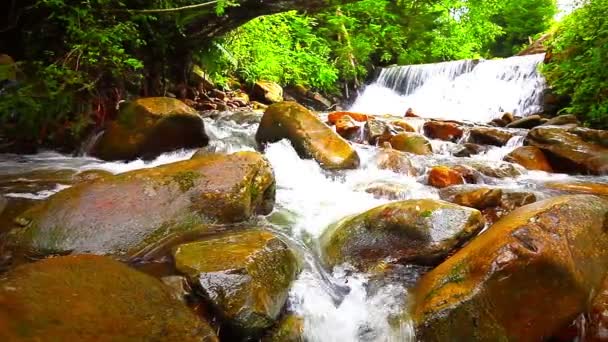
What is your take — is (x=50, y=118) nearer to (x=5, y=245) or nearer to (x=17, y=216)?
(x=17, y=216)

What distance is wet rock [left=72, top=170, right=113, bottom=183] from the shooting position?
4.34 metres

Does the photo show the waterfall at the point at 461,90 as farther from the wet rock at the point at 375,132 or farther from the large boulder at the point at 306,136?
the large boulder at the point at 306,136

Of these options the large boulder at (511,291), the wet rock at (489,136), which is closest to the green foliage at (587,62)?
the wet rock at (489,136)

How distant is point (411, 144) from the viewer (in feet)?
21.9

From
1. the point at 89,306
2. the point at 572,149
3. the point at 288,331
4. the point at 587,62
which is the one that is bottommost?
the point at 288,331

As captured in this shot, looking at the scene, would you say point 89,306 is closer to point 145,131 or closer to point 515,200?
A: point 145,131

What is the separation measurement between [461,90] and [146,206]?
12.1 m

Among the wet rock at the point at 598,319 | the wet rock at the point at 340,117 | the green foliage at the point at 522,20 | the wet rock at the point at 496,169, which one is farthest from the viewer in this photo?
the green foliage at the point at 522,20

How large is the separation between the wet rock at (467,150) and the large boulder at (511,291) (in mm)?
4196

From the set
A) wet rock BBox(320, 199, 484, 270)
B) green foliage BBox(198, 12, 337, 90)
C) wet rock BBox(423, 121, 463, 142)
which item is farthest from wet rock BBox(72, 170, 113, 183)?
wet rock BBox(423, 121, 463, 142)

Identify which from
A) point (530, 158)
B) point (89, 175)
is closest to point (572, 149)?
point (530, 158)

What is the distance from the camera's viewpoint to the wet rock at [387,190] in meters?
4.50

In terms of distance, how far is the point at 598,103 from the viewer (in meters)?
7.05

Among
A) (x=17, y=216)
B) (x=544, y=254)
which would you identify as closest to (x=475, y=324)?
(x=544, y=254)
